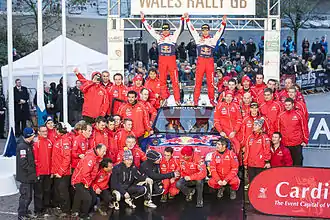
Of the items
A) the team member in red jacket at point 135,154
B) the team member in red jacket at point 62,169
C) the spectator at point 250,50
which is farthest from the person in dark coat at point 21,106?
the spectator at point 250,50

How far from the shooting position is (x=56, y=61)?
21.0m

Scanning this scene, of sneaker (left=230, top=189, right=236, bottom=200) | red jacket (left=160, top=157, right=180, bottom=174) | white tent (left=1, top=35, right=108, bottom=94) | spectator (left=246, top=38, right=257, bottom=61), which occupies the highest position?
spectator (left=246, top=38, right=257, bottom=61)

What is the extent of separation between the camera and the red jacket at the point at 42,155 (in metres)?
10.2

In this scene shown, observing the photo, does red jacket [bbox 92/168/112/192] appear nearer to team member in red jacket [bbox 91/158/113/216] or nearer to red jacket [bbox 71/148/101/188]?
team member in red jacket [bbox 91/158/113/216]

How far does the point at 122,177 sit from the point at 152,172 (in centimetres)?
57

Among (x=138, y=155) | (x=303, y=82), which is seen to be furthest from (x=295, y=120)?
(x=303, y=82)

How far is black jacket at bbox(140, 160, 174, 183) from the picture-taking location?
10562 millimetres

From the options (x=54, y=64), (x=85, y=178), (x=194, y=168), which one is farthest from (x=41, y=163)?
(x=54, y=64)

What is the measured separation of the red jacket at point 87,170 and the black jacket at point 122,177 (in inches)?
15.9

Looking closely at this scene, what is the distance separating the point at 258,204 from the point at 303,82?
54.7ft

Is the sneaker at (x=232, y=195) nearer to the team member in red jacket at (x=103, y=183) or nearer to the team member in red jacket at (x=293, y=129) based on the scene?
the team member in red jacket at (x=293, y=129)

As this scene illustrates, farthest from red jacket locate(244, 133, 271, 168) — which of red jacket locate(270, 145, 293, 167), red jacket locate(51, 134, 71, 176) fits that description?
red jacket locate(51, 134, 71, 176)

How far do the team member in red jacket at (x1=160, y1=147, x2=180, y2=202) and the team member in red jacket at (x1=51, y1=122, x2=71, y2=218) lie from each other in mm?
1661

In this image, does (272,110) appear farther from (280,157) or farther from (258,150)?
(258,150)
